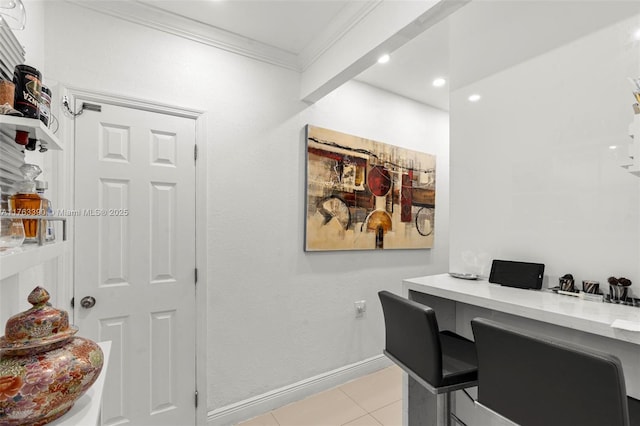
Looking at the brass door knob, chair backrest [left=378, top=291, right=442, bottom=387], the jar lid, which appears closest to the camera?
the jar lid

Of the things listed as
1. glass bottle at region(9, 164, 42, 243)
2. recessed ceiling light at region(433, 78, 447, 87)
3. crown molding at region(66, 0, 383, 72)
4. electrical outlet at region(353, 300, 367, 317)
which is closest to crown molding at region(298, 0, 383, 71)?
crown molding at region(66, 0, 383, 72)

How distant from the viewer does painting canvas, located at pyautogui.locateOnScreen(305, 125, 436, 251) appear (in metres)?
2.55

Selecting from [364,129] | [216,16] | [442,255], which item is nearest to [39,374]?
[216,16]

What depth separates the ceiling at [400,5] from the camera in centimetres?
143

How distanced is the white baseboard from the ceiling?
241 centimetres

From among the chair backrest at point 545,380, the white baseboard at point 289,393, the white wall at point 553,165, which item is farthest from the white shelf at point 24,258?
the white wall at point 553,165

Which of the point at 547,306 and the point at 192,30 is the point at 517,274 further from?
the point at 192,30

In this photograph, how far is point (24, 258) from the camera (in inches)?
25.7

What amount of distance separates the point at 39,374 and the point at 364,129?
2.70m

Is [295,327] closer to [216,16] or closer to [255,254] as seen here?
[255,254]

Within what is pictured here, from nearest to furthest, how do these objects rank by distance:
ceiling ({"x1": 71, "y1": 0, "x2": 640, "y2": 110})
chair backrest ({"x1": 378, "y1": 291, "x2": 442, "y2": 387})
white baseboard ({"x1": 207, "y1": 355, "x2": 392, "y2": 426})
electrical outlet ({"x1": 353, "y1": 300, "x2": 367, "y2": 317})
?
chair backrest ({"x1": 378, "y1": 291, "x2": 442, "y2": 387}), ceiling ({"x1": 71, "y1": 0, "x2": 640, "y2": 110}), white baseboard ({"x1": 207, "y1": 355, "x2": 392, "y2": 426}), electrical outlet ({"x1": 353, "y1": 300, "x2": 367, "y2": 317})

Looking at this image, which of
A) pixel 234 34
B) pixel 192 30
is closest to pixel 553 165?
pixel 234 34

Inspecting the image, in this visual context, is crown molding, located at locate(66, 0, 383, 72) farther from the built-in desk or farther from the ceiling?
the built-in desk

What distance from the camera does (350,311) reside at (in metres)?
2.79
